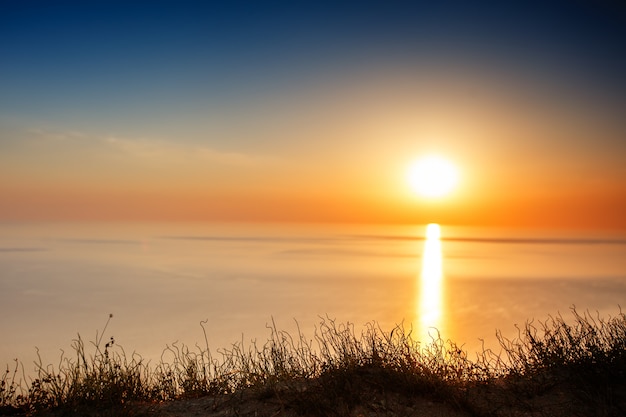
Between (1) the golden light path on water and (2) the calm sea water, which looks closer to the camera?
(1) the golden light path on water

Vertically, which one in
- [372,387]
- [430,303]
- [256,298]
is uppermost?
[256,298]

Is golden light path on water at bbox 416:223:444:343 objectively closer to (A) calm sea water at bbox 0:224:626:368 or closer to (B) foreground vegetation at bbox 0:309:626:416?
(A) calm sea water at bbox 0:224:626:368

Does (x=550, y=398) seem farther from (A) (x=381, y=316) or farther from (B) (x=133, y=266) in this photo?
(B) (x=133, y=266)

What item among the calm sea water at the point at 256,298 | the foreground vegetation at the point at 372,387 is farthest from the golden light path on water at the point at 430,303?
the foreground vegetation at the point at 372,387

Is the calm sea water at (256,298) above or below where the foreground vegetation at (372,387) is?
above

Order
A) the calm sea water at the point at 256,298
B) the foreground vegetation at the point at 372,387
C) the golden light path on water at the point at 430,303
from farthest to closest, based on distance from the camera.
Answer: the calm sea water at the point at 256,298, the golden light path on water at the point at 430,303, the foreground vegetation at the point at 372,387

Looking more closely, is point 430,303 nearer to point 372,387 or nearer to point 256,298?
point 256,298

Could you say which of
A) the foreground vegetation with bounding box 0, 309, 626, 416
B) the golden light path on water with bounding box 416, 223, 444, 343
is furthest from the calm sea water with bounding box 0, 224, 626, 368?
the foreground vegetation with bounding box 0, 309, 626, 416

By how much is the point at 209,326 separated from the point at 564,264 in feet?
316

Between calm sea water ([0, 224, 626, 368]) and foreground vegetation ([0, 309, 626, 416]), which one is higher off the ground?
calm sea water ([0, 224, 626, 368])

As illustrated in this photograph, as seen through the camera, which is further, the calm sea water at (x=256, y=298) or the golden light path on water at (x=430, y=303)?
the calm sea water at (x=256, y=298)

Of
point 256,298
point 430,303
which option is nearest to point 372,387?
point 430,303

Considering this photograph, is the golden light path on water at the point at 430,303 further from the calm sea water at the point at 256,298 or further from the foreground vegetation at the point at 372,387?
the foreground vegetation at the point at 372,387

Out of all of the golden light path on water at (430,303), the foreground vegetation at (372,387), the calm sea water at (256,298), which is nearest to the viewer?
the foreground vegetation at (372,387)
